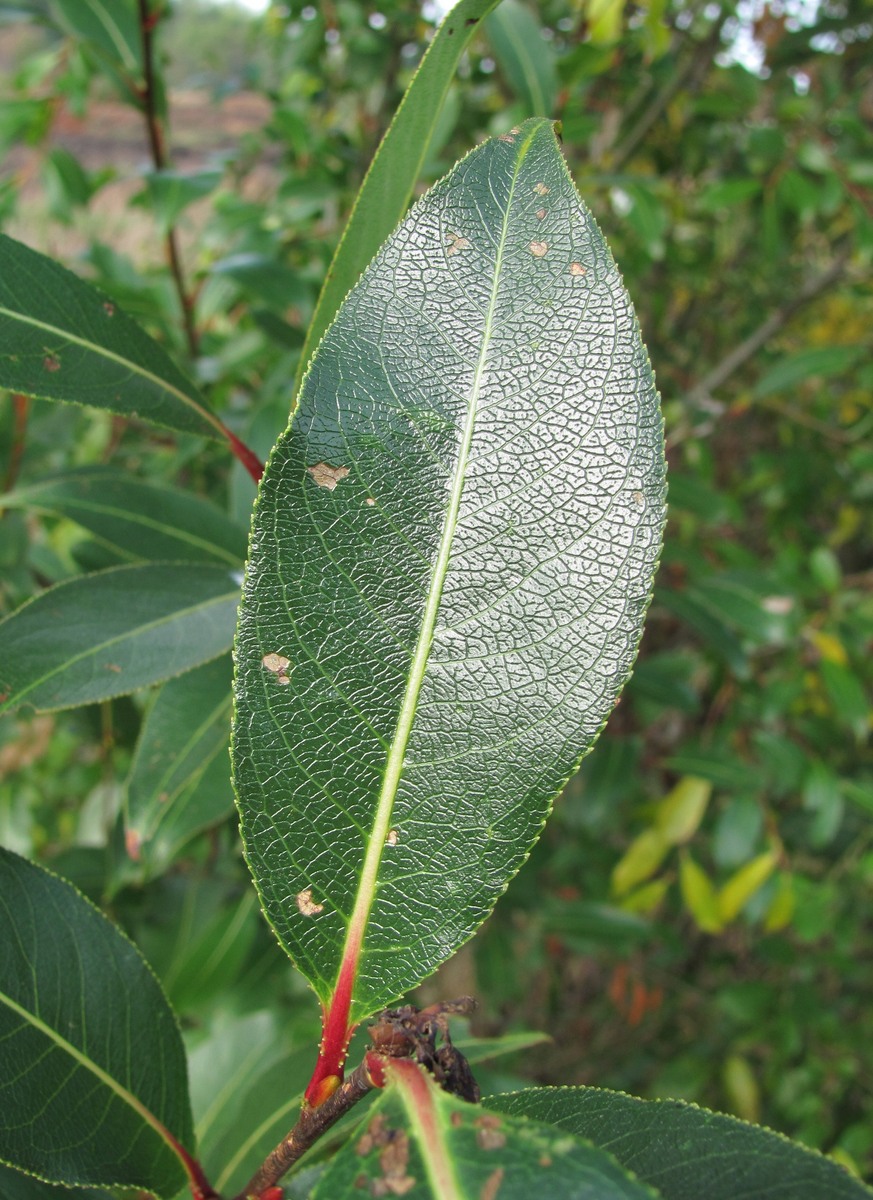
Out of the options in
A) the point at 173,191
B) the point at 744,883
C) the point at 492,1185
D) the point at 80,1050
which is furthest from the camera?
the point at 744,883

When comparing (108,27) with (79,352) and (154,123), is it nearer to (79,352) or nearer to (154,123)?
(154,123)

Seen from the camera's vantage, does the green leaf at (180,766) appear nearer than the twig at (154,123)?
Yes

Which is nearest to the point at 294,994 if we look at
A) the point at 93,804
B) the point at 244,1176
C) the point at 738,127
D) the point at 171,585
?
the point at 93,804

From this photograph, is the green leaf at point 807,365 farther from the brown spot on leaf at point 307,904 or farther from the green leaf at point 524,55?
the brown spot on leaf at point 307,904

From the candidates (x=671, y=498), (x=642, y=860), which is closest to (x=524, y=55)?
(x=671, y=498)

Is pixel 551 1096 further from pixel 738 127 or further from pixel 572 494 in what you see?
pixel 738 127

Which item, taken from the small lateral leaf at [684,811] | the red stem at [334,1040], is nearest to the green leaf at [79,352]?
the red stem at [334,1040]

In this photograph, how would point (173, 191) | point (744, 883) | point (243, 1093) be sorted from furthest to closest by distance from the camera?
1. point (744, 883)
2. point (173, 191)
3. point (243, 1093)
